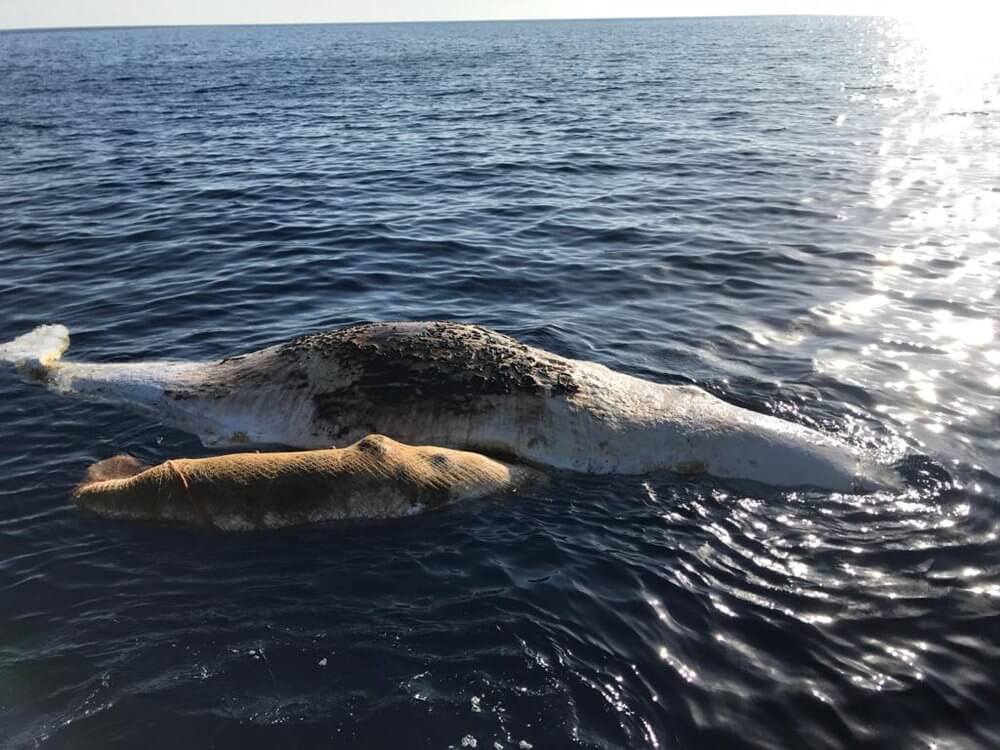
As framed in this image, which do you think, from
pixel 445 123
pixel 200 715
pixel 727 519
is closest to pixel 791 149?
pixel 445 123

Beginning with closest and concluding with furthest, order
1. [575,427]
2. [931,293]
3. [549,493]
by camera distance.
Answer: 1. [549,493]
2. [575,427]
3. [931,293]

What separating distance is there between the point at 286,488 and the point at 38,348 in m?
5.75

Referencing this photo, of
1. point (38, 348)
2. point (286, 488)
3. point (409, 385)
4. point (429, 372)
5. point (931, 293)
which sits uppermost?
point (429, 372)

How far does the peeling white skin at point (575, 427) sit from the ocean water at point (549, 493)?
27 cm

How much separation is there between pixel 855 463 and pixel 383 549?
174 inches

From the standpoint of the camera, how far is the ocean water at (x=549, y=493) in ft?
17.1

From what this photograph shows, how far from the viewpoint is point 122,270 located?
48.6 feet

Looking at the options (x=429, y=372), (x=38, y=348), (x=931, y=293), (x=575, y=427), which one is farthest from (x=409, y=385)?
(x=931, y=293)

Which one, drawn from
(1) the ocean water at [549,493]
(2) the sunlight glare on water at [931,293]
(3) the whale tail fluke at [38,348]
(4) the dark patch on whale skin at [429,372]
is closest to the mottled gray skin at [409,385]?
(4) the dark patch on whale skin at [429,372]

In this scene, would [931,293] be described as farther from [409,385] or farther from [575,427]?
[409,385]

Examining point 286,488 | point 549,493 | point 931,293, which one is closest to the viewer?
point 286,488

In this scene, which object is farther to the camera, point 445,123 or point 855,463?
point 445,123

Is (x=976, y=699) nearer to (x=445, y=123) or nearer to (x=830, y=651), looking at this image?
(x=830, y=651)

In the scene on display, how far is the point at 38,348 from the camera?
416 inches
